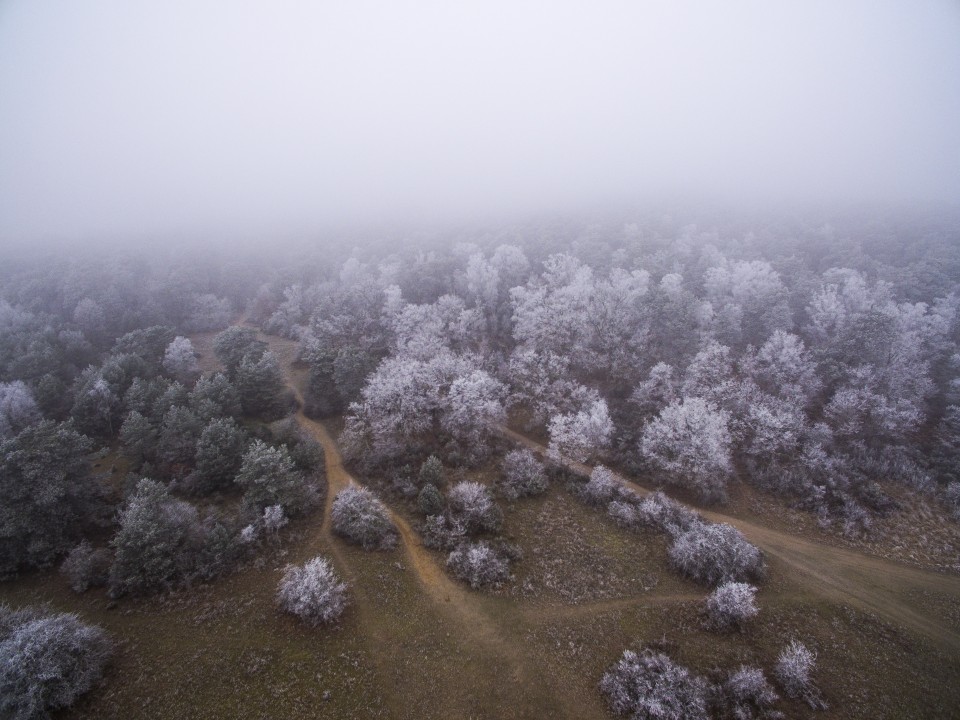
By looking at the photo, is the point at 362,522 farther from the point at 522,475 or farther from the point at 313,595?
the point at 522,475

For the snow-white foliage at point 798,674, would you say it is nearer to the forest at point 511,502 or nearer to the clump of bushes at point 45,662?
the forest at point 511,502

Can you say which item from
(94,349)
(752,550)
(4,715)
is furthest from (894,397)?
(94,349)

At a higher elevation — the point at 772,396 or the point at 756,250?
the point at 756,250

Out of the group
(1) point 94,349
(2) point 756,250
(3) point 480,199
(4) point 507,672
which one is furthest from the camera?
(3) point 480,199

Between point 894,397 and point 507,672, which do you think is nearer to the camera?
point 507,672

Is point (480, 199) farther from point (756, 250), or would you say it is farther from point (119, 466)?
point (119, 466)

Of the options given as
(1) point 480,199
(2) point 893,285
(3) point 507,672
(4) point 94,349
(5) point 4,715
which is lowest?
(3) point 507,672
